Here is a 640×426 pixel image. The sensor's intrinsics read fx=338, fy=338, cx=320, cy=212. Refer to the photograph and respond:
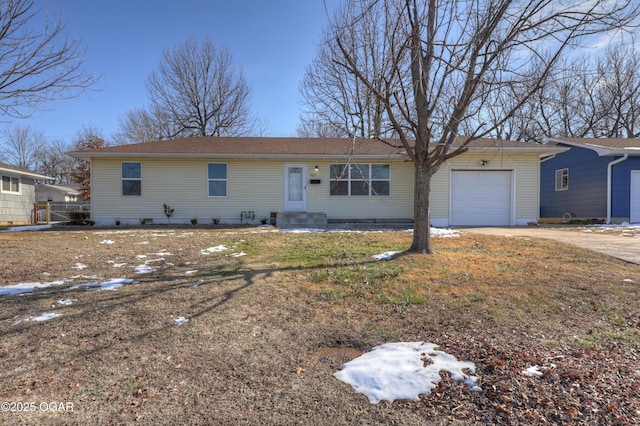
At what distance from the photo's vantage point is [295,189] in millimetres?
12836

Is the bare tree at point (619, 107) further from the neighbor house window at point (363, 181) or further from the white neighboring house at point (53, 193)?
the white neighboring house at point (53, 193)

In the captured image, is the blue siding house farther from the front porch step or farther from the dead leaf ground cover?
the dead leaf ground cover

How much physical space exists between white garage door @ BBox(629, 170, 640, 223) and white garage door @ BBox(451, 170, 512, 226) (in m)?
4.80

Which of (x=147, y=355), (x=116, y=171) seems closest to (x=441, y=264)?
(x=147, y=355)

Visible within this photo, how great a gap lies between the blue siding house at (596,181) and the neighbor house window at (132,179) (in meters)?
16.6

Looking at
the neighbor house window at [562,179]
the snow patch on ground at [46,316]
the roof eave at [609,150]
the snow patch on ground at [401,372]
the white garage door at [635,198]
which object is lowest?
the snow patch on ground at [401,372]

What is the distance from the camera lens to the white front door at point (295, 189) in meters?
12.8

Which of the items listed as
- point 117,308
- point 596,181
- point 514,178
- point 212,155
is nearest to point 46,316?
point 117,308

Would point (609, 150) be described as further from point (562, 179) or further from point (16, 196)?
point (16, 196)

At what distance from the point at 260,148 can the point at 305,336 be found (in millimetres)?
10671

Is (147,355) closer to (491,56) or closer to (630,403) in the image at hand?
(630,403)

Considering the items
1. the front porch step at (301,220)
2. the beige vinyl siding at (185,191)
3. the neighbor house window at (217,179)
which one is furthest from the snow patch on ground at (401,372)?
the neighbor house window at (217,179)

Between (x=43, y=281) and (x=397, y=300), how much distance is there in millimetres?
4598

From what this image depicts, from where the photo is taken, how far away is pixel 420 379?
7.69 ft
